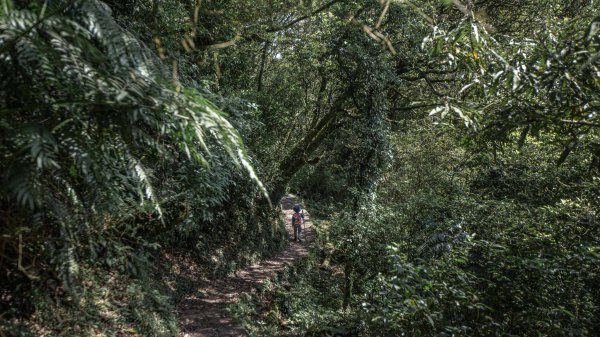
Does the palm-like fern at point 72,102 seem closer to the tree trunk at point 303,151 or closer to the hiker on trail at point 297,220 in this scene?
the tree trunk at point 303,151

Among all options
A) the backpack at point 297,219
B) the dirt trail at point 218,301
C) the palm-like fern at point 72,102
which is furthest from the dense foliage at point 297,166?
the backpack at point 297,219

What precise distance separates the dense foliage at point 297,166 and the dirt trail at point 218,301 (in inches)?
13.2

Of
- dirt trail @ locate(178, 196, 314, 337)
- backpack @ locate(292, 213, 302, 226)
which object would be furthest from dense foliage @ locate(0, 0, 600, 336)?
backpack @ locate(292, 213, 302, 226)

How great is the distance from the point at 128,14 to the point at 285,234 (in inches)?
400

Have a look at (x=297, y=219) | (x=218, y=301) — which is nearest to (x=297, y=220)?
(x=297, y=219)

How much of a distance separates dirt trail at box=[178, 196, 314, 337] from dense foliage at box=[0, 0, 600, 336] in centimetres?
33

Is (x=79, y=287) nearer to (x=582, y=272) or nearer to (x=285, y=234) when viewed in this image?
(x=582, y=272)

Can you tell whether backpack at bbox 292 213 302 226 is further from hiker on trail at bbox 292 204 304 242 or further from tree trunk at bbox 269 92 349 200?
tree trunk at bbox 269 92 349 200

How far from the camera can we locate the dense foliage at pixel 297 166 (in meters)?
1.99

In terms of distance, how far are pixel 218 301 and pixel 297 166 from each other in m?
5.62

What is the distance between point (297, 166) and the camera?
12.5m

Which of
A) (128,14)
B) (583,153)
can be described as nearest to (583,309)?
(583,153)

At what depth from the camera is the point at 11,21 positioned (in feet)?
5.83

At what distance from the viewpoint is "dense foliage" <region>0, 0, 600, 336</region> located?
199 centimetres
